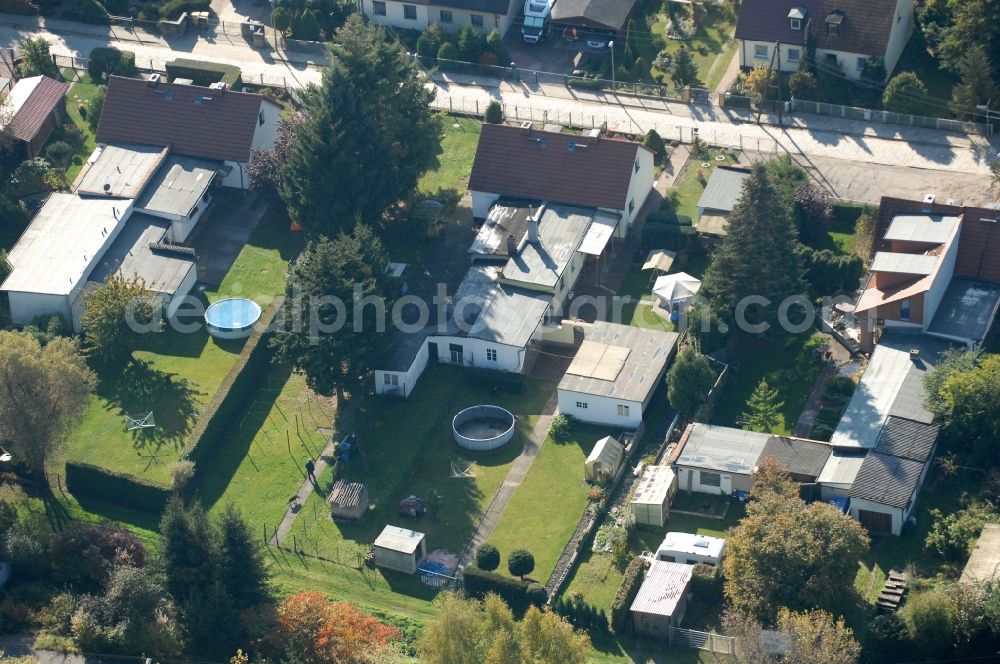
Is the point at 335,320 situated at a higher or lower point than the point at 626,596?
higher

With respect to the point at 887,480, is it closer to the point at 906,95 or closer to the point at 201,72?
the point at 906,95

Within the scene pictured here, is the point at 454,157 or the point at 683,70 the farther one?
the point at 683,70

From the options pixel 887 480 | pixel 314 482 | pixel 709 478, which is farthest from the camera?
pixel 314 482

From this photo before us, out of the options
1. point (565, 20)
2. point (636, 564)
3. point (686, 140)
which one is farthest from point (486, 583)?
point (565, 20)

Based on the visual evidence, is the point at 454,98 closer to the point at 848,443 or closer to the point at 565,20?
the point at 565,20

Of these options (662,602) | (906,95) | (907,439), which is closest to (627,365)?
(907,439)

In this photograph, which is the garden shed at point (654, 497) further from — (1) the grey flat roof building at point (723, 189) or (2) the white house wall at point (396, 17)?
(2) the white house wall at point (396, 17)
